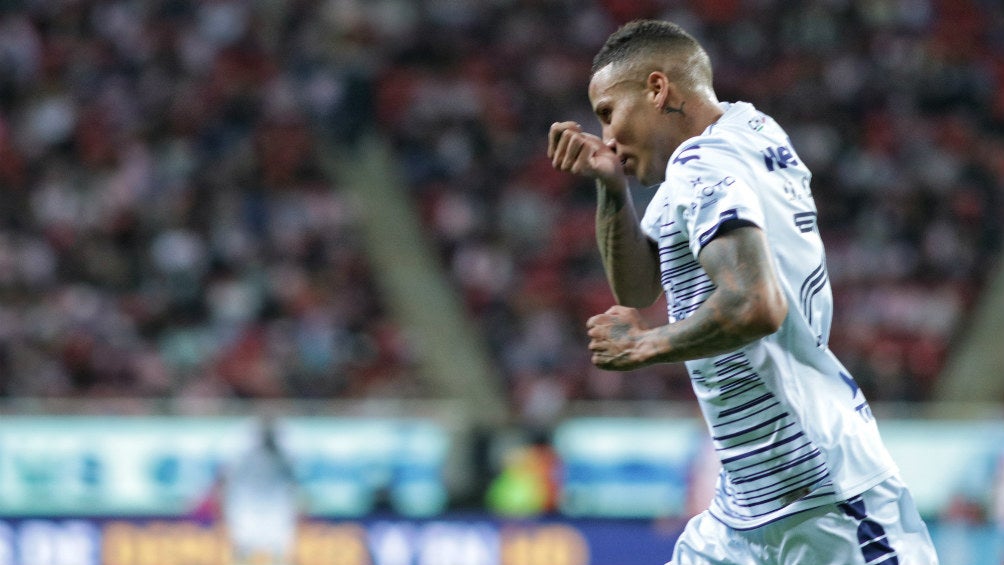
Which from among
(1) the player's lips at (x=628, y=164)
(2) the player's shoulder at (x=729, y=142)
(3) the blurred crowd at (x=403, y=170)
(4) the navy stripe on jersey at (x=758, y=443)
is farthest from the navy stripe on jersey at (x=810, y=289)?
(3) the blurred crowd at (x=403, y=170)

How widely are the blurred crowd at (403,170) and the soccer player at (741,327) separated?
32.3 ft

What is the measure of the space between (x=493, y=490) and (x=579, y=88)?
20.8ft

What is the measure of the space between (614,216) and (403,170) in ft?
41.6

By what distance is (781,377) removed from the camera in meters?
3.42

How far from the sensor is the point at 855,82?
16.9 metres

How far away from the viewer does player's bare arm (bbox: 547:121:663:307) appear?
3.58 metres

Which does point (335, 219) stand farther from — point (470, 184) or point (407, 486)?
point (407, 486)

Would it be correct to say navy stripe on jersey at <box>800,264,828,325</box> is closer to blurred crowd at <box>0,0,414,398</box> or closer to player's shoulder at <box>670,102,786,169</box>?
player's shoulder at <box>670,102,786,169</box>

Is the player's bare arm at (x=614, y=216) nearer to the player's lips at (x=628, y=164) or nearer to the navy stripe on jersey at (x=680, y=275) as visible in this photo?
the player's lips at (x=628, y=164)

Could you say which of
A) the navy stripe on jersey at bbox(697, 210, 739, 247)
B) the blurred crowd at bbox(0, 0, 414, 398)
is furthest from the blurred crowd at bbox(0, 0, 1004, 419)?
the navy stripe on jersey at bbox(697, 210, 739, 247)

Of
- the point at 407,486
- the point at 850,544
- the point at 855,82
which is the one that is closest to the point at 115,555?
the point at 407,486

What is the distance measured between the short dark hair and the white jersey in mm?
237

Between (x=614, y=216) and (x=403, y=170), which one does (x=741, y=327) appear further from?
(x=403, y=170)

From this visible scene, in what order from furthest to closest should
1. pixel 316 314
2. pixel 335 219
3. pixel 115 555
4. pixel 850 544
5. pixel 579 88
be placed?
1. pixel 579 88
2. pixel 335 219
3. pixel 316 314
4. pixel 115 555
5. pixel 850 544
